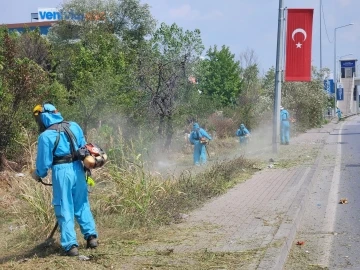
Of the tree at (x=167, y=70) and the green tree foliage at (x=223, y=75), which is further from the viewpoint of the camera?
the green tree foliage at (x=223, y=75)

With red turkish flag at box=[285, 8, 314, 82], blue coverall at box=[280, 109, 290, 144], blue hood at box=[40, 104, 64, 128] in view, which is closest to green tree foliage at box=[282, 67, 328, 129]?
blue coverall at box=[280, 109, 290, 144]

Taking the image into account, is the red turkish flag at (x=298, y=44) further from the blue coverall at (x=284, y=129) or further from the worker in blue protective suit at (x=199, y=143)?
the blue coverall at (x=284, y=129)

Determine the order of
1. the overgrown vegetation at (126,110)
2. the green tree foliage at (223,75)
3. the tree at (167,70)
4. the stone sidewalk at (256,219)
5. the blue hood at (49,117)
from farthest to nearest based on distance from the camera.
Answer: the green tree foliage at (223,75), the tree at (167,70), the overgrown vegetation at (126,110), the stone sidewalk at (256,219), the blue hood at (49,117)

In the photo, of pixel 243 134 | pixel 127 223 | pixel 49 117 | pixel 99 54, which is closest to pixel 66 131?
pixel 49 117

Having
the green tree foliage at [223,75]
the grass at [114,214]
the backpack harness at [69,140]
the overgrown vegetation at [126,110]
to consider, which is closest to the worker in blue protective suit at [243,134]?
the overgrown vegetation at [126,110]

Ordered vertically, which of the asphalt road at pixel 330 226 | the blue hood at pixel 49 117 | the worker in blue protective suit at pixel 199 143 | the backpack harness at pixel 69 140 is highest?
the blue hood at pixel 49 117

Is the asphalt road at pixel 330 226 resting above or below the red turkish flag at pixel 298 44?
below

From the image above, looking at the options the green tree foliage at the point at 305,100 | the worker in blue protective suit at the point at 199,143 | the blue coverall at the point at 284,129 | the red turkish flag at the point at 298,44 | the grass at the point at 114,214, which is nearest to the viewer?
the grass at the point at 114,214

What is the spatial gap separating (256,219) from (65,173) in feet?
10.3

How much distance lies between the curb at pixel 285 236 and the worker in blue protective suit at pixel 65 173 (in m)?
1.94

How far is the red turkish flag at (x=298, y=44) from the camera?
1653 cm

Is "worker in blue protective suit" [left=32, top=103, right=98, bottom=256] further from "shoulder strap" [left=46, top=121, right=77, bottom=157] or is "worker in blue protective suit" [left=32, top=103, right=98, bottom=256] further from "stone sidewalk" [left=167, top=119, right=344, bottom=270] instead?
"stone sidewalk" [left=167, top=119, right=344, bottom=270]

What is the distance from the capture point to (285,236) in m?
6.86

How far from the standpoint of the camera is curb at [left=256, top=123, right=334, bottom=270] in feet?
19.0
